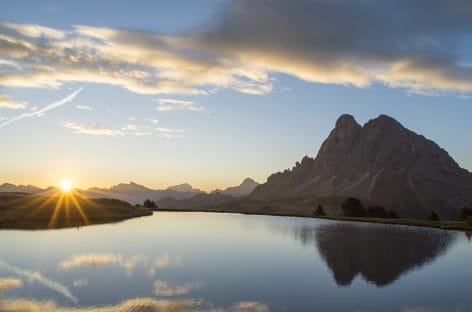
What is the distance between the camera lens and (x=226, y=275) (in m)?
51.2

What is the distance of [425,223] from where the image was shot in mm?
152875

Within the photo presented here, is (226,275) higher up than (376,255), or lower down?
lower down

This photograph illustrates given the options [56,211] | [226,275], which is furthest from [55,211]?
[226,275]

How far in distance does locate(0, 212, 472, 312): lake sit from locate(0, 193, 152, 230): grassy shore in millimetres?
36100

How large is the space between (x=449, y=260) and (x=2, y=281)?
64598mm

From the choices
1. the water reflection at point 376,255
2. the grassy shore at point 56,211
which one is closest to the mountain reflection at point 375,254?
the water reflection at point 376,255

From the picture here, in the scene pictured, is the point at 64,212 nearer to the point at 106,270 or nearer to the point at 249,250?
the point at 249,250

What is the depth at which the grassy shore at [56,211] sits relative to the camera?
394 ft

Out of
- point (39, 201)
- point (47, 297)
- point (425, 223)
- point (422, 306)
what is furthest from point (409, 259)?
point (39, 201)

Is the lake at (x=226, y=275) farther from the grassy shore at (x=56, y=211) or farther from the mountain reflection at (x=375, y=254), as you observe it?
the grassy shore at (x=56, y=211)

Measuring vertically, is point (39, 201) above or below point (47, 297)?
above

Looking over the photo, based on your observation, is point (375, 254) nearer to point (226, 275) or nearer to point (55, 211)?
point (226, 275)

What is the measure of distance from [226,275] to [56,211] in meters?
105

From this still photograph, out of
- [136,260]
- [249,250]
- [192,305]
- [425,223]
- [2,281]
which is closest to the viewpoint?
[192,305]
